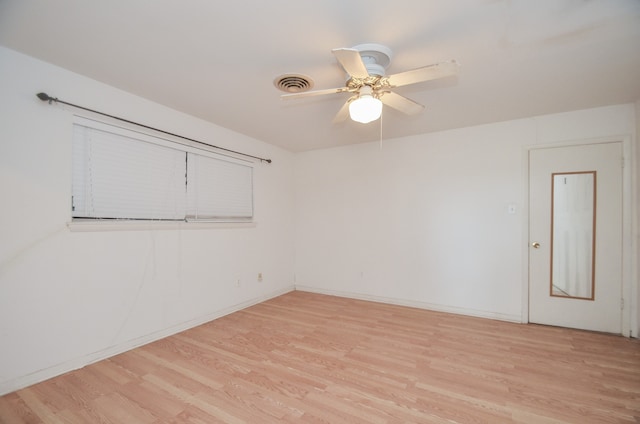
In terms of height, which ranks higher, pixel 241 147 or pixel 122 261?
pixel 241 147

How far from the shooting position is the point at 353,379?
2145mm

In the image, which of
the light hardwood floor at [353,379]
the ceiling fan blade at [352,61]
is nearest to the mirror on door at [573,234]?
the light hardwood floor at [353,379]

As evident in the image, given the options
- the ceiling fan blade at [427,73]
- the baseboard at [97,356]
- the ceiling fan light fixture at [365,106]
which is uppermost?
the ceiling fan blade at [427,73]

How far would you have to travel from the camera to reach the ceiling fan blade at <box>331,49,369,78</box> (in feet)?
4.76

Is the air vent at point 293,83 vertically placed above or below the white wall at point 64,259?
above

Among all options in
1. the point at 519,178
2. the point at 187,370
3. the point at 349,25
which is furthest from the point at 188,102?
the point at 519,178

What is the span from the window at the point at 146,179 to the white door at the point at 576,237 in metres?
3.84

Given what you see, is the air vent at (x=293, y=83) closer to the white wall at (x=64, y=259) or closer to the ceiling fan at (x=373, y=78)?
the ceiling fan at (x=373, y=78)

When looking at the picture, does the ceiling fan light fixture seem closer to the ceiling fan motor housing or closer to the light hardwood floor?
the ceiling fan motor housing

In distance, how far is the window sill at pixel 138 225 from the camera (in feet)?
7.62

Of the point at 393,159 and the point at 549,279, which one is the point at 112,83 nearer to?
the point at 393,159

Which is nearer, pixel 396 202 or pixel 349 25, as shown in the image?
pixel 349 25

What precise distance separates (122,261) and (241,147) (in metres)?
2.06

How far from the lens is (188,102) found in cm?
287
